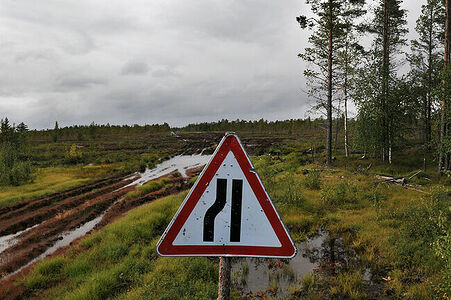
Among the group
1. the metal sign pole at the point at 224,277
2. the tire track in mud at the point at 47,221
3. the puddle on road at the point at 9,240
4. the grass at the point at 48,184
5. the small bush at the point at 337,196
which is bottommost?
the puddle on road at the point at 9,240

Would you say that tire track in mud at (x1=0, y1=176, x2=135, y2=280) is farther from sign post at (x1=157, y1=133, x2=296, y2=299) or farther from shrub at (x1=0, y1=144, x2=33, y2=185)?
sign post at (x1=157, y1=133, x2=296, y2=299)

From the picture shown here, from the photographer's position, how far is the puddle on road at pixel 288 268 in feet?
16.0

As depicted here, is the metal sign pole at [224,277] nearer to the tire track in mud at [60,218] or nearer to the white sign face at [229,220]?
the white sign face at [229,220]

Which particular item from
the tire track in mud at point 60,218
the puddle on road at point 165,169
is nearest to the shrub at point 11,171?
the tire track in mud at point 60,218

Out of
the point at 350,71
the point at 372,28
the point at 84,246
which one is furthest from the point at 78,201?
the point at 372,28

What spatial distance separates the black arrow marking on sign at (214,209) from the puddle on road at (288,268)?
138 inches

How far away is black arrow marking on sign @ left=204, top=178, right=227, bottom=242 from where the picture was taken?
196 cm

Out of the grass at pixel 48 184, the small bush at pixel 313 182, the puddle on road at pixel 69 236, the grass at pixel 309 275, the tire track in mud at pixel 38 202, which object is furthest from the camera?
the grass at pixel 48 184

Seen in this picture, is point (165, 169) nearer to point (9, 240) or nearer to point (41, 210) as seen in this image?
point (41, 210)

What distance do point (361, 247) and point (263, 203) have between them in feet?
19.4

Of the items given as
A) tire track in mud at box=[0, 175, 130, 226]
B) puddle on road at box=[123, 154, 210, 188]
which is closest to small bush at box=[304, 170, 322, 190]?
puddle on road at box=[123, 154, 210, 188]

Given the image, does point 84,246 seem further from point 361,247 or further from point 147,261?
point 361,247

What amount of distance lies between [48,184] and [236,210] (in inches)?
1003

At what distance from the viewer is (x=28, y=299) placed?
5.52 m
